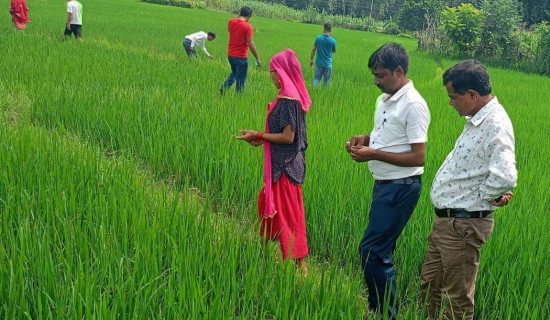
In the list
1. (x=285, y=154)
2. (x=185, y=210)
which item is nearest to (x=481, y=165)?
(x=285, y=154)

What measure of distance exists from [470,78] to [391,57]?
1.12 feet

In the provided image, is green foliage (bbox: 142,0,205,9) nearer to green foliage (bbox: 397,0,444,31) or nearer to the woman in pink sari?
green foliage (bbox: 397,0,444,31)

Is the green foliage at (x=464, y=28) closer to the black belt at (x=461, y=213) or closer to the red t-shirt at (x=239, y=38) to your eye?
the red t-shirt at (x=239, y=38)

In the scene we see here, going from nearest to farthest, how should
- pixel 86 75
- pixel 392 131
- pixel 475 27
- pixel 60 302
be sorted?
pixel 60 302, pixel 392 131, pixel 86 75, pixel 475 27

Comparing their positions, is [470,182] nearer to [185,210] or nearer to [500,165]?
[500,165]

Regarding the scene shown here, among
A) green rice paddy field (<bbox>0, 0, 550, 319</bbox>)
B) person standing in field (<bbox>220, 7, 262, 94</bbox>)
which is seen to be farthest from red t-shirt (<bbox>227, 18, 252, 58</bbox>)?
green rice paddy field (<bbox>0, 0, 550, 319</bbox>)

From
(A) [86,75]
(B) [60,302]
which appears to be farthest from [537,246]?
(A) [86,75]

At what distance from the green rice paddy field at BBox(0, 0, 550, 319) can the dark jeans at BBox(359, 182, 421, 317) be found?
125 millimetres

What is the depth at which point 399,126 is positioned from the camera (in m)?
2.10

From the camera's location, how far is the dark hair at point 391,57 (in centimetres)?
207

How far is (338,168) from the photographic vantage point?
349 centimetres

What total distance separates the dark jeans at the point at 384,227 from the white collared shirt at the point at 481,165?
0.13 meters

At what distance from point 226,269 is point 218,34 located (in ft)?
53.4

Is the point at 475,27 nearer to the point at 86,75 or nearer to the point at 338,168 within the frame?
the point at 86,75
